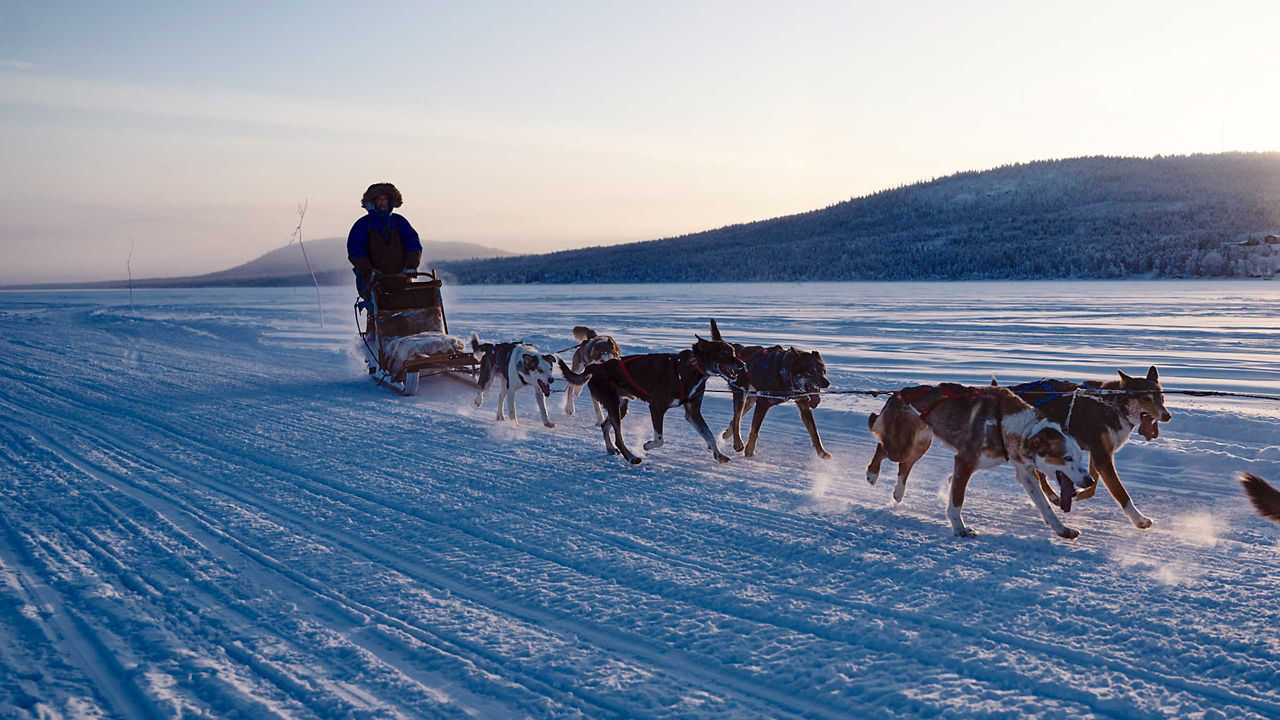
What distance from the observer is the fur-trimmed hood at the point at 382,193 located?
44.2ft

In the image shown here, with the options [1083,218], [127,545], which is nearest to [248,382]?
[127,545]

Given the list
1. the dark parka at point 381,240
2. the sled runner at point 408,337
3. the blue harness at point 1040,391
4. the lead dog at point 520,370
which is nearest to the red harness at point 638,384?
the lead dog at point 520,370

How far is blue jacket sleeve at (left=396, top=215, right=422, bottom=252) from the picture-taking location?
1389cm

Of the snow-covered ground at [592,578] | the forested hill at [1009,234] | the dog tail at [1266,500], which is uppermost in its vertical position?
the forested hill at [1009,234]

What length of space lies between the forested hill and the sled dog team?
4870 cm

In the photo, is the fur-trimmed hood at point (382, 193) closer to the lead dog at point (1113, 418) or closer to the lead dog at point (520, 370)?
the lead dog at point (520, 370)

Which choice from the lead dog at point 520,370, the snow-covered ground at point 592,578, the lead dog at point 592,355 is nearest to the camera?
the snow-covered ground at point 592,578

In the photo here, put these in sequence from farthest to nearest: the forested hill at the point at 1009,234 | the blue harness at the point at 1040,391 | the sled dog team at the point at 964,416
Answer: the forested hill at the point at 1009,234, the blue harness at the point at 1040,391, the sled dog team at the point at 964,416

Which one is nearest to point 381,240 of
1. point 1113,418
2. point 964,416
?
point 964,416

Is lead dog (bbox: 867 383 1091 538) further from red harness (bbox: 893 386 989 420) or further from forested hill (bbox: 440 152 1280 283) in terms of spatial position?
forested hill (bbox: 440 152 1280 283)

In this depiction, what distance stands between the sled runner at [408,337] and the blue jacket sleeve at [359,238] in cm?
58

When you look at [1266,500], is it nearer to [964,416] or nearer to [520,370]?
[964,416]

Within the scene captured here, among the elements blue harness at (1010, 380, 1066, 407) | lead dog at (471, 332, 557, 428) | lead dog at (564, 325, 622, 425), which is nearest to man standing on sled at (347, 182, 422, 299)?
lead dog at (471, 332, 557, 428)

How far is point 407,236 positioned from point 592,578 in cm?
1066
